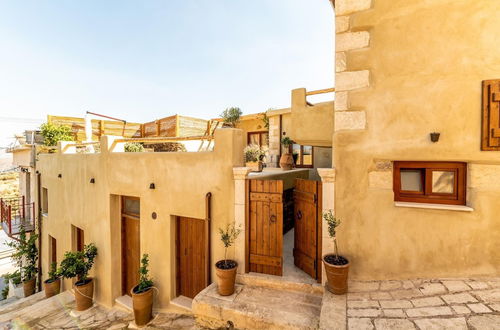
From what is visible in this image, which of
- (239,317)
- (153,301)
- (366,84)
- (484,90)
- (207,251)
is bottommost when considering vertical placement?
(153,301)

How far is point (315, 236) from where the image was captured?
4.19m

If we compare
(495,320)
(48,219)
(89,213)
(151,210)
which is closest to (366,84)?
(495,320)

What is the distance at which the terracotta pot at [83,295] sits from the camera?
6012 millimetres

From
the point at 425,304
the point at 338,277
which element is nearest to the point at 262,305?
the point at 338,277

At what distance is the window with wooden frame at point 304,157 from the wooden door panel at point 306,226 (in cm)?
526

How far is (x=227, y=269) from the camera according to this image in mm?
3957

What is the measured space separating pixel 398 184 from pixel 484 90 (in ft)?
6.20

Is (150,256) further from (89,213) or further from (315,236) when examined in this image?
(315,236)

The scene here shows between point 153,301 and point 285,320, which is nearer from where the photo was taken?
point 285,320

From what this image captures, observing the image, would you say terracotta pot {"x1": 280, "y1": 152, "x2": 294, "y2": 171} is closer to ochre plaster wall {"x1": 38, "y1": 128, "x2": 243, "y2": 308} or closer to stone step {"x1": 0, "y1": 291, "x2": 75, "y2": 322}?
ochre plaster wall {"x1": 38, "y1": 128, "x2": 243, "y2": 308}

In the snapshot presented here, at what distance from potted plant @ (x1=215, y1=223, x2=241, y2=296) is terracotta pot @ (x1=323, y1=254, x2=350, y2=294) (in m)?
1.75

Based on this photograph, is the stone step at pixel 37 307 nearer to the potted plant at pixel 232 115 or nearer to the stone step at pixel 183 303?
the stone step at pixel 183 303

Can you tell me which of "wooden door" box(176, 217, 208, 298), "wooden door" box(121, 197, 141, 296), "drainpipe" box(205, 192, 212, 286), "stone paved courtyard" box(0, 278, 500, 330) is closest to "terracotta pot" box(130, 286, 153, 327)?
"stone paved courtyard" box(0, 278, 500, 330)

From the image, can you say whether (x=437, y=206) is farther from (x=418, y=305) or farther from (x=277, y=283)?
(x=277, y=283)
